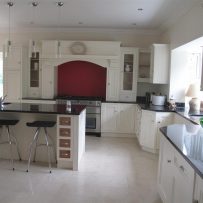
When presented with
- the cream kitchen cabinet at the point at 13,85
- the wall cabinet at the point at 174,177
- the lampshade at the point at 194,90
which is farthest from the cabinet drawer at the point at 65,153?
the cream kitchen cabinet at the point at 13,85

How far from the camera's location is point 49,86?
611 cm

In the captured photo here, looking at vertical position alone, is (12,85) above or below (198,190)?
above

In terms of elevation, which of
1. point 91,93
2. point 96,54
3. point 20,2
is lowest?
point 91,93

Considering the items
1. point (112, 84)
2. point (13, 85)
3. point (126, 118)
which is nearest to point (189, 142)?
point (126, 118)

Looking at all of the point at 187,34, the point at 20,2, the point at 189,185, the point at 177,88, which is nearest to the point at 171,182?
the point at 189,185

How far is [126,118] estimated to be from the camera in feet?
19.3

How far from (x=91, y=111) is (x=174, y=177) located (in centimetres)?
371

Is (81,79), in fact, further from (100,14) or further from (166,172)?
(166,172)

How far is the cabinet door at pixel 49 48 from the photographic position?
5863 millimetres

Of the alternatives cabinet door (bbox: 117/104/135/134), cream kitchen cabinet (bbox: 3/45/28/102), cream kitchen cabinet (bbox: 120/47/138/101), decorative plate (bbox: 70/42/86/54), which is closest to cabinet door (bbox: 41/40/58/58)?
decorative plate (bbox: 70/42/86/54)

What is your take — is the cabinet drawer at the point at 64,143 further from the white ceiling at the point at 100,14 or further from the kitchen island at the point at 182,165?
the white ceiling at the point at 100,14

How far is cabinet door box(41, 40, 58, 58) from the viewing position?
586 cm

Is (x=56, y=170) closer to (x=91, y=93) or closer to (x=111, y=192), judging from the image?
(x=111, y=192)

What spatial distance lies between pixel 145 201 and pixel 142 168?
1075 mm
